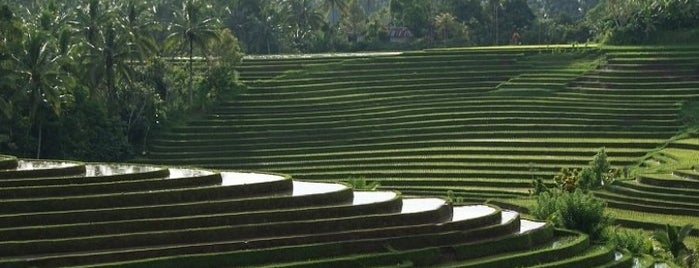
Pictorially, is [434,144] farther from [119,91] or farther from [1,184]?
[1,184]

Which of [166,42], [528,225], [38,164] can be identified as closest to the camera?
[528,225]

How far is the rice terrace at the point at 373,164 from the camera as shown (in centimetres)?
3186

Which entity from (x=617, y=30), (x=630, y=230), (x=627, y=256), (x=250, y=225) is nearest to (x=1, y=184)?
(x=250, y=225)

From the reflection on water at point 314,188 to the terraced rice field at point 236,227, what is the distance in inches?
1.6

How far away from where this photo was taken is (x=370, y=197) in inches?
1431

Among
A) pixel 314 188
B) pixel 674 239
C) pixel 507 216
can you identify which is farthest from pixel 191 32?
pixel 674 239

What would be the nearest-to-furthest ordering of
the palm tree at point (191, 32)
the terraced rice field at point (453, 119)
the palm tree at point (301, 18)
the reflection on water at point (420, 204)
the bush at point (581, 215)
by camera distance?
the reflection on water at point (420, 204)
the bush at point (581, 215)
the terraced rice field at point (453, 119)
the palm tree at point (191, 32)
the palm tree at point (301, 18)

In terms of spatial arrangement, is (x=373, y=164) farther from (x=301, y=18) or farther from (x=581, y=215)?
(x=301, y=18)

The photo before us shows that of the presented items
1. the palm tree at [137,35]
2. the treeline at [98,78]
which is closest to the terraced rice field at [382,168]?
the treeline at [98,78]

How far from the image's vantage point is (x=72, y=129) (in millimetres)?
59938

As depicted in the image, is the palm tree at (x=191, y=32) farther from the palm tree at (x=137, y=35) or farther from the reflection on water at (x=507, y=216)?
the reflection on water at (x=507, y=216)

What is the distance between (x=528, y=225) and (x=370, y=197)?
409cm

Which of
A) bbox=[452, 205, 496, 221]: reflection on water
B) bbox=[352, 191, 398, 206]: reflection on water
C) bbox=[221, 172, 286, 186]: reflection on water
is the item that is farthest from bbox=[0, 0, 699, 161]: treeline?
bbox=[452, 205, 496, 221]: reflection on water

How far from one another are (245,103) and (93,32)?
334 inches
